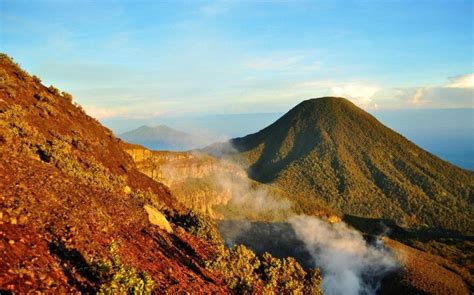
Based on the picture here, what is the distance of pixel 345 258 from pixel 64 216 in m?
114

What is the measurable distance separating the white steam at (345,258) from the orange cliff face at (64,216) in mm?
86956

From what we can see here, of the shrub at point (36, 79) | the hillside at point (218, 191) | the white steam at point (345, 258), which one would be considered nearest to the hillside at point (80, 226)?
the shrub at point (36, 79)

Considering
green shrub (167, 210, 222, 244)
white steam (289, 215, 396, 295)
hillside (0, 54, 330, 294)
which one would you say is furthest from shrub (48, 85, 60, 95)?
white steam (289, 215, 396, 295)

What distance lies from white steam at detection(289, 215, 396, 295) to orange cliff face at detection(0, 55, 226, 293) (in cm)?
8696

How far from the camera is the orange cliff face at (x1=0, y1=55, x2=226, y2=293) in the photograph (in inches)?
488

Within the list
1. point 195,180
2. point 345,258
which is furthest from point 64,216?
point 195,180

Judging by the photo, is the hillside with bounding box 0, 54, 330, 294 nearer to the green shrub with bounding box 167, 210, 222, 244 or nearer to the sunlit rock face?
the green shrub with bounding box 167, 210, 222, 244

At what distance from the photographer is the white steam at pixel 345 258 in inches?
4222

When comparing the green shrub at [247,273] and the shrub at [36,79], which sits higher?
the shrub at [36,79]

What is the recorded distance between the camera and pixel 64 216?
16.2 meters

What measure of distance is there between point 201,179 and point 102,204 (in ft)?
397

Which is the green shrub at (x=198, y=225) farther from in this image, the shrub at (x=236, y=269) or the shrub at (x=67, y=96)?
the shrub at (x=67, y=96)

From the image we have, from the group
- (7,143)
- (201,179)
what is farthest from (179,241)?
(201,179)

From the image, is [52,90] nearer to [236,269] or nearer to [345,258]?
[236,269]
